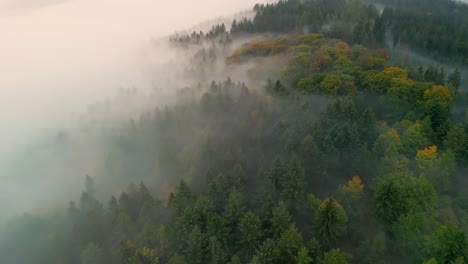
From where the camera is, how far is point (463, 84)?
125688mm

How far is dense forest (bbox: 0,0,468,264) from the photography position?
62.8m

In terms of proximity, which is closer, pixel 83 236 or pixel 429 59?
pixel 83 236

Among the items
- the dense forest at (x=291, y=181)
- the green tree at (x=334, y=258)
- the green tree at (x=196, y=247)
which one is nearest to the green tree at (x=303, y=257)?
the dense forest at (x=291, y=181)

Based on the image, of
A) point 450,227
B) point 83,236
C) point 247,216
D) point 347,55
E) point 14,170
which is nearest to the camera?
point 450,227

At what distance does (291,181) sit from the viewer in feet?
230

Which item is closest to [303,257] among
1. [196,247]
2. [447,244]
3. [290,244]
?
[290,244]

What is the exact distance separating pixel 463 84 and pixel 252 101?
74802mm

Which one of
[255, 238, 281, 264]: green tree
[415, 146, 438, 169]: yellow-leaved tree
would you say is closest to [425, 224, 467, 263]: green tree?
[415, 146, 438, 169]: yellow-leaved tree

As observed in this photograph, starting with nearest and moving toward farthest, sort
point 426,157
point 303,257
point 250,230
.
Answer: point 303,257 < point 250,230 < point 426,157

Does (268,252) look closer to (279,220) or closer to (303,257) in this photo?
(303,257)

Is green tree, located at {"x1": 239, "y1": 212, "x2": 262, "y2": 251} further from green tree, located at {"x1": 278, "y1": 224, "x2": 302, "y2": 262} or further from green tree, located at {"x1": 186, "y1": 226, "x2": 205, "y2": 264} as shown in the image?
green tree, located at {"x1": 186, "y1": 226, "x2": 205, "y2": 264}

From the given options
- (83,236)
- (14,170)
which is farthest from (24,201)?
(83,236)

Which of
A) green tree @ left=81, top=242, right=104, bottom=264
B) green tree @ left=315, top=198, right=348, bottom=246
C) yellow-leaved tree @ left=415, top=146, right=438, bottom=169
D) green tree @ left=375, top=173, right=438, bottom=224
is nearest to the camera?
green tree @ left=315, top=198, right=348, bottom=246

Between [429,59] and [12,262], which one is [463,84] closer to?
[429,59]
